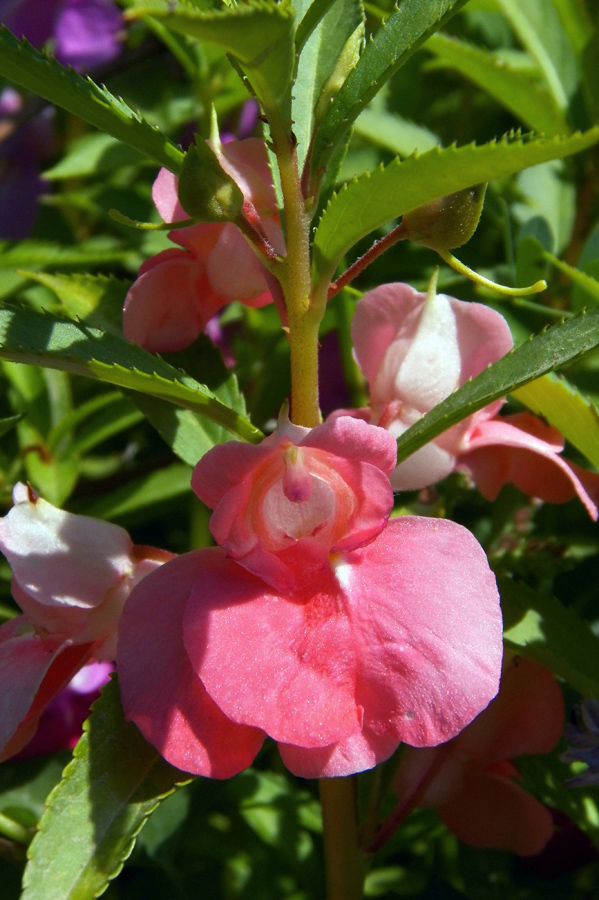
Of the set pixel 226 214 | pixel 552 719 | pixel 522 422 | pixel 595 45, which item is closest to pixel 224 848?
pixel 552 719

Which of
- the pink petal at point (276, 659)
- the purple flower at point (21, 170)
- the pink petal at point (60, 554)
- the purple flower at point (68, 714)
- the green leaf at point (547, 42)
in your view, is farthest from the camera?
the purple flower at point (21, 170)

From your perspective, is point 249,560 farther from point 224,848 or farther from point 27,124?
point 27,124

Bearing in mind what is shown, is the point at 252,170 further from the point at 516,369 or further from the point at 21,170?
the point at 21,170

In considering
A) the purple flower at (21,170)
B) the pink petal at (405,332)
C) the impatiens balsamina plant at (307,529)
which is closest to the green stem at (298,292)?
the impatiens balsamina plant at (307,529)

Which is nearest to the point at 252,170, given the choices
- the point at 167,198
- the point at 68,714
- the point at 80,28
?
the point at 167,198

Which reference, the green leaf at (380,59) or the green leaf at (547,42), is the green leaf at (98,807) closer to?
the green leaf at (380,59)

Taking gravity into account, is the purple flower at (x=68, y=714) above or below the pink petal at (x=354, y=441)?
below
